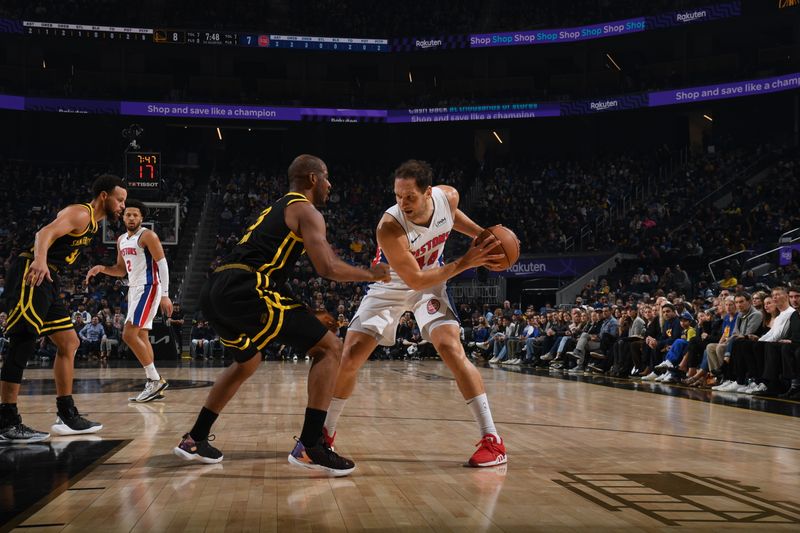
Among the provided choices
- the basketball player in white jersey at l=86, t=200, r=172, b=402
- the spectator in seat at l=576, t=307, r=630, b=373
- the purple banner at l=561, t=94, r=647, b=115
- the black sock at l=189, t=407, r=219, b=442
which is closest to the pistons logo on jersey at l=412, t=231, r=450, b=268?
the black sock at l=189, t=407, r=219, b=442

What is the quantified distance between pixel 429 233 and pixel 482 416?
1.08m

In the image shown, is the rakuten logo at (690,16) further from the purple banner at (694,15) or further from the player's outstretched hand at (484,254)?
the player's outstretched hand at (484,254)

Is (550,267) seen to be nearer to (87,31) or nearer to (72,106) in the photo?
(72,106)

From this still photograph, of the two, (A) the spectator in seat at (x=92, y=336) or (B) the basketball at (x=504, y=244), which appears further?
(A) the spectator in seat at (x=92, y=336)

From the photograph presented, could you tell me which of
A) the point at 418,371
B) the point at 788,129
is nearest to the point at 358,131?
the point at 788,129

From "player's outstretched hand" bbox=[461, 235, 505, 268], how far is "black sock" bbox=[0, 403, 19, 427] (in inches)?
129

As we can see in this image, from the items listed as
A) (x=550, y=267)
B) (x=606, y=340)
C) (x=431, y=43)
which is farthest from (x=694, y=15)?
(x=606, y=340)

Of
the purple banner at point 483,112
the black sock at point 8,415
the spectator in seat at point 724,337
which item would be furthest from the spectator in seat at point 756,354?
the purple banner at point 483,112

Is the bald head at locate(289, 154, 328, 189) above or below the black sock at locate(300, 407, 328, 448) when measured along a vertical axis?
above

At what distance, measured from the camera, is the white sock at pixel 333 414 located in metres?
4.62

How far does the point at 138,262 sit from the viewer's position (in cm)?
818

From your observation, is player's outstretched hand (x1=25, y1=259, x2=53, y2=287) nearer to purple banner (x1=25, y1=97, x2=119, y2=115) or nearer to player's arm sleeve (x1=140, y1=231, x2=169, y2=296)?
player's arm sleeve (x1=140, y1=231, x2=169, y2=296)

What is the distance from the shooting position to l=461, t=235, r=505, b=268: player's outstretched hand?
4.03 metres

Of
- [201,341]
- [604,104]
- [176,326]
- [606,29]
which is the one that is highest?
[606,29]
